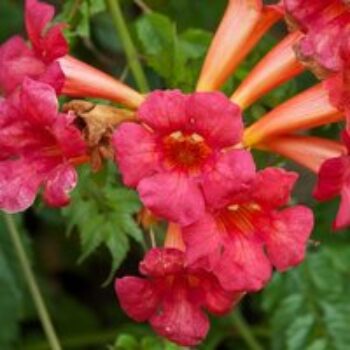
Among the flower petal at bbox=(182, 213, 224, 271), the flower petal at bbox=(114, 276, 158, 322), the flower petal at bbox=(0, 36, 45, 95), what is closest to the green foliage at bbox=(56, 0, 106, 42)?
the flower petal at bbox=(0, 36, 45, 95)

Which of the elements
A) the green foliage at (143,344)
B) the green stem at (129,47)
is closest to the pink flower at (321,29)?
the green stem at (129,47)

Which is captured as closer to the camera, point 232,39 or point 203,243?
point 203,243

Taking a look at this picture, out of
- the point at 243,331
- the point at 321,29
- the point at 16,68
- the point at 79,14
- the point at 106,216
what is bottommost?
the point at 243,331

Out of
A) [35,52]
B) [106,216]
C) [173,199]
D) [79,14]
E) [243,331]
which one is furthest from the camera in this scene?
[243,331]

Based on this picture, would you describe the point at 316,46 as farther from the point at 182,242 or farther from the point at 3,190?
the point at 3,190

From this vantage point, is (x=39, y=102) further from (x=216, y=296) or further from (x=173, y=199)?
(x=216, y=296)

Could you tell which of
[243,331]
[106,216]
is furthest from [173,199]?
[243,331]

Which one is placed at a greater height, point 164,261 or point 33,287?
point 164,261

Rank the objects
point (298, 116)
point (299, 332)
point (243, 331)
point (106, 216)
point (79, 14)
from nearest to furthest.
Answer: point (298, 116)
point (106, 216)
point (79, 14)
point (299, 332)
point (243, 331)
